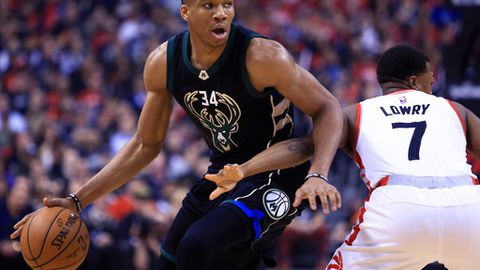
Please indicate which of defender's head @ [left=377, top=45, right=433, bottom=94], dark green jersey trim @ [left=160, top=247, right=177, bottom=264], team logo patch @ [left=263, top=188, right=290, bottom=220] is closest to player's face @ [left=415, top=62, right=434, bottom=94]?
defender's head @ [left=377, top=45, right=433, bottom=94]

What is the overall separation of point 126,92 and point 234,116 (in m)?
8.89

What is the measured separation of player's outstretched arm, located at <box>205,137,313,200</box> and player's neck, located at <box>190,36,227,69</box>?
0.72 meters

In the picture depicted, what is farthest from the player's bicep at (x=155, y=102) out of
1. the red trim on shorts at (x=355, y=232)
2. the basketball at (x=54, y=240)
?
the red trim on shorts at (x=355, y=232)

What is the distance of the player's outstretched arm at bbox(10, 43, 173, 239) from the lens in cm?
589

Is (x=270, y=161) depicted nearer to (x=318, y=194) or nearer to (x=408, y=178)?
(x=318, y=194)

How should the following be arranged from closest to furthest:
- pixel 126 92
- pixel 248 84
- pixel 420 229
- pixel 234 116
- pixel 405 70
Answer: pixel 420 229 → pixel 248 84 → pixel 234 116 → pixel 405 70 → pixel 126 92

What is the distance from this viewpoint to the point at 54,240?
562 cm

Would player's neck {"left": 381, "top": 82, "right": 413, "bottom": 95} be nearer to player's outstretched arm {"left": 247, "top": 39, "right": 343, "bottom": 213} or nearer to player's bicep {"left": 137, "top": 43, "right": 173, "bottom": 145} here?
player's outstretched arm {"left": 247, "top": 39, "right": 343, "bottom": 213}

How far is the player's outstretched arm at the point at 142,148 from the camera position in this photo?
5.89 meters

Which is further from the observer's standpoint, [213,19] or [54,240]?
[54,240]

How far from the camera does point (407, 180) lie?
199 inches

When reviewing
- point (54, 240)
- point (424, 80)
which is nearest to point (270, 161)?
point (424, 80)

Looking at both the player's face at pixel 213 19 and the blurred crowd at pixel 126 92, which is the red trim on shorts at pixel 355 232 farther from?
the blurred crowd at pixel 126 92

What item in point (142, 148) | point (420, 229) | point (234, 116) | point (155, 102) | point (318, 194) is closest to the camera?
point (318, 194)
